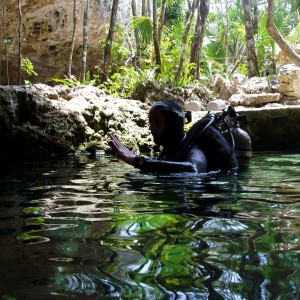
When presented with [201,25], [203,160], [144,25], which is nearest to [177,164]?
[203,160]

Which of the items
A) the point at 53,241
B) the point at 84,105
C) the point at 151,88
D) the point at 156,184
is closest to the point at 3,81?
the point at 151,88

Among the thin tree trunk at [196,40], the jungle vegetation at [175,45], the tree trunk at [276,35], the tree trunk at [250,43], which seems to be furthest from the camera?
the tree trunk at [250,43]

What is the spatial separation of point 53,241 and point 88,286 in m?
0.56

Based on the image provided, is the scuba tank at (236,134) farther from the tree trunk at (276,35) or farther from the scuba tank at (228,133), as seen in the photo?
the tree trunk at (276,35)

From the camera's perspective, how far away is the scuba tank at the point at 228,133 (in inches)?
147

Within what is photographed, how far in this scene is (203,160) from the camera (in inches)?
146

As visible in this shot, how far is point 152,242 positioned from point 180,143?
89.1 inches

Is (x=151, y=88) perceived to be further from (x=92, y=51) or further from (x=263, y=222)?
(x=92, y=51)

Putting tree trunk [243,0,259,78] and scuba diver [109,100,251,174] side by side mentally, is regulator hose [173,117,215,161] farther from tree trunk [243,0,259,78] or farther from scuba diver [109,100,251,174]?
tree trunk [243,0,259,78]

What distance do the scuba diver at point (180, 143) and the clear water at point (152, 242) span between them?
1.02 feet

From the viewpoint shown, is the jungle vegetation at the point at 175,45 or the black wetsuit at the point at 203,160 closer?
the black wetsuit at the point at 203,160

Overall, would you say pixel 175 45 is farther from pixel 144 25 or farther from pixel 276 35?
pixel 276 35

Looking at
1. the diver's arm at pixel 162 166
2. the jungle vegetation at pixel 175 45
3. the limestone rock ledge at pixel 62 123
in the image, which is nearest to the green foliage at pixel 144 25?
the jungle vegetation at pixel 175 45

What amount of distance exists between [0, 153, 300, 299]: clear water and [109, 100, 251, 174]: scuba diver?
0.31 meters
